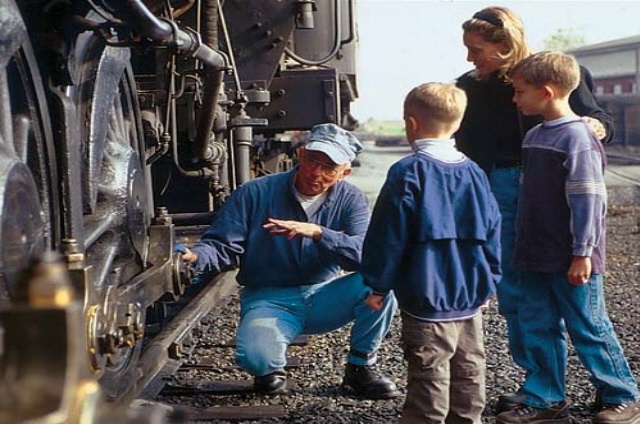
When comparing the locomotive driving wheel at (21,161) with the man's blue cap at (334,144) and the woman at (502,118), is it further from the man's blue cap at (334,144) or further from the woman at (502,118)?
the woman at (502,118)

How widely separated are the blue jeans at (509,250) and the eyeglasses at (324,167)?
67 cm

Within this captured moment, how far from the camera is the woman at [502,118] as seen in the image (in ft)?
12.0

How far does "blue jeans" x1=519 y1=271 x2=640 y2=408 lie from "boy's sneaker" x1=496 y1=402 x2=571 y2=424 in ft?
0.07

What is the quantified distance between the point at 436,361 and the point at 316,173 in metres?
0.96

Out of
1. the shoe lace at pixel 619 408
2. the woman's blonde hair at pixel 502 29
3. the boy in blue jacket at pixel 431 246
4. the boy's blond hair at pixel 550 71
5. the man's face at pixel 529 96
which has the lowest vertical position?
the shoe lace at pixel 619 408

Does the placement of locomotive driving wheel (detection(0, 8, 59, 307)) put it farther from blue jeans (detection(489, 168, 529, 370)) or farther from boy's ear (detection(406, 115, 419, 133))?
blue jeans (detection(489, 168, 529, 370))

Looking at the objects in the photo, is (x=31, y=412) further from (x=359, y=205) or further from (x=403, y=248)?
(x=359, y=205)

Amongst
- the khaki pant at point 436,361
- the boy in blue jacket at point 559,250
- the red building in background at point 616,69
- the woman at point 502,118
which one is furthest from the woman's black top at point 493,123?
the red building in background at point 616,69

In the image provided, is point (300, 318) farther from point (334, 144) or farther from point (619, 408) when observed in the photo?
point (619, 408)

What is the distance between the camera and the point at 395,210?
295 centimetres

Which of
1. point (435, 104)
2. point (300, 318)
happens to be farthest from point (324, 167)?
point (435, 104)

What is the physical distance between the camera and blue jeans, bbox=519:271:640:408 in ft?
11.3

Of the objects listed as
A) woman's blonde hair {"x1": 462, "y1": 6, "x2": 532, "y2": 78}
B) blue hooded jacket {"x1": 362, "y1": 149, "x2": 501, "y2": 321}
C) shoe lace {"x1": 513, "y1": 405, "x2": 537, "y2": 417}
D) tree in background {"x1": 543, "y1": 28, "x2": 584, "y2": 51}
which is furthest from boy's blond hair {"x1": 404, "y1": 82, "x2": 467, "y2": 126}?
tree in background {"x1": 543, "y1": 28, "x2": 584, "y2": 51}

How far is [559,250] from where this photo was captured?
3.41 m
